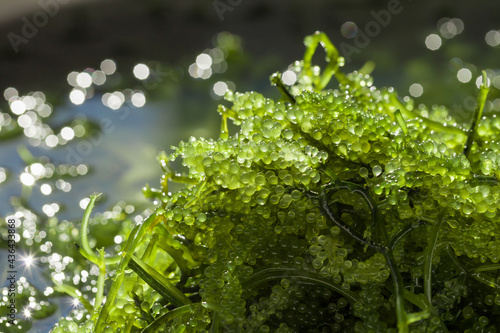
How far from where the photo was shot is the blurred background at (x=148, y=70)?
66 centimetres

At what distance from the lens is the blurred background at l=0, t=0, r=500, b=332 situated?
658 mm

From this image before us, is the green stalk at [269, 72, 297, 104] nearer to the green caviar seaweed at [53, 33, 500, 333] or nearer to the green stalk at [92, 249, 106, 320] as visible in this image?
the green caviar seaweed at [53, 33, 500, 333]

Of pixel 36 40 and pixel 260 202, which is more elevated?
pixel 36 40

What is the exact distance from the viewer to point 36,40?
0.99 m

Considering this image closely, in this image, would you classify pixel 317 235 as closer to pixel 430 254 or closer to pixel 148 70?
pixel 430 254

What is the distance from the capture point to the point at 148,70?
3.05 ft

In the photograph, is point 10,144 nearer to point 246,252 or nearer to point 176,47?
point 176,47

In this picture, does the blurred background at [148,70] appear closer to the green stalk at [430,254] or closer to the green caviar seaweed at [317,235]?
the green caviar seaweed at [317,235]

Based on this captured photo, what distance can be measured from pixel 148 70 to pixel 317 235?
71cm

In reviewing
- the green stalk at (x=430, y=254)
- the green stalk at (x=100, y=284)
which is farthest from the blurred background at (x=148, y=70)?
the green stalk at (x=430, y=254)

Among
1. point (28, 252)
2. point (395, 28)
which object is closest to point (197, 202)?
point (28, 252)

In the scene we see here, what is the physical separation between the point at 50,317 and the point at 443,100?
62cm

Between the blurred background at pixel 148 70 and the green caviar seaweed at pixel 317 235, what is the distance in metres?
0.24

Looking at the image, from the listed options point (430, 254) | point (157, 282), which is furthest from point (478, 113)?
point (157, 282)
